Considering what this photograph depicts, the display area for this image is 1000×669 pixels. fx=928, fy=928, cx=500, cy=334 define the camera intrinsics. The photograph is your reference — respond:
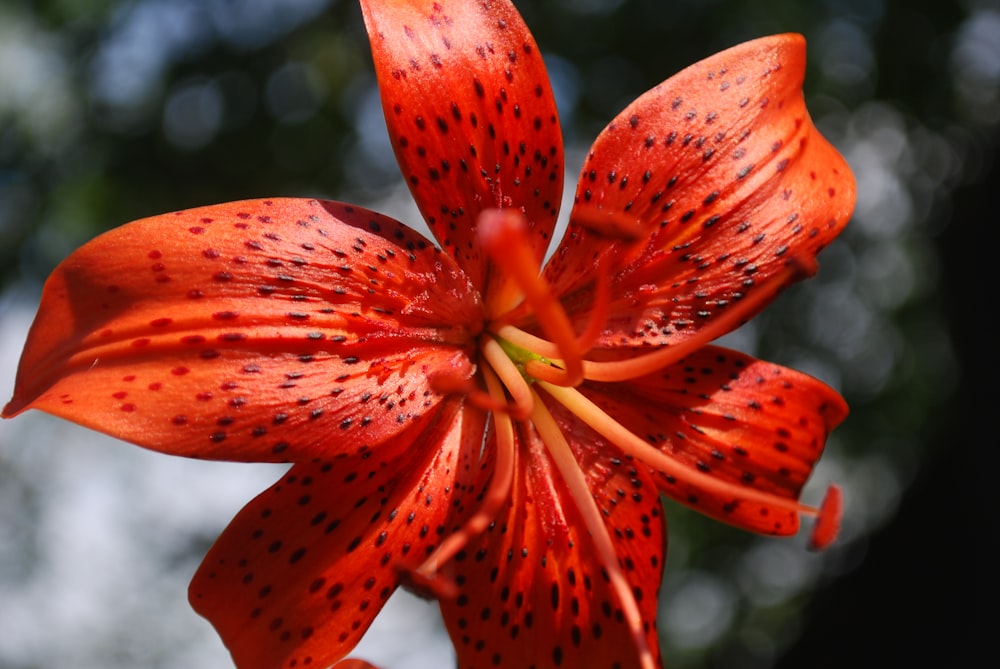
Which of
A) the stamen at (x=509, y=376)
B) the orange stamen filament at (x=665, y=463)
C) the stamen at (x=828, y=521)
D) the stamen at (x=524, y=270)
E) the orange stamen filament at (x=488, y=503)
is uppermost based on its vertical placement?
the stamen at (x=524, y=270)

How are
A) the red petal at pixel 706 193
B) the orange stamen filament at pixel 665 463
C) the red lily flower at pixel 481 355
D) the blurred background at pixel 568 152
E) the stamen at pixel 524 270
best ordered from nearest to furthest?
the stamen at pixel 524 270, the red lily flower at pixel 481 355, the orange stamen filament at pixel 665 463, the red petal at pixel 706 193, the blurred background at pixel 568 152


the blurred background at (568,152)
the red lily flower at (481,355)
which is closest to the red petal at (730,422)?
the red lily flower at (481,355)

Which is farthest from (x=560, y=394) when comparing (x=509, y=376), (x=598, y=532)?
(x=598, y=532)

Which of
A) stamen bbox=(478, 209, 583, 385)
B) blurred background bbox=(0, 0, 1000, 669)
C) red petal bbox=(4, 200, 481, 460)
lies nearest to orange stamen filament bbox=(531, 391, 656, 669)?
stamen bbox=(478, 209, 583, 385)

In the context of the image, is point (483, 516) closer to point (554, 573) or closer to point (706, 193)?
point (554, 573)

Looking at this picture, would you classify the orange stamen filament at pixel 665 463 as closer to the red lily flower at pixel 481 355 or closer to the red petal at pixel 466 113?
the red lily flower at pixel 481 355

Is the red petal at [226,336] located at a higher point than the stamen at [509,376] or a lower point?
higher

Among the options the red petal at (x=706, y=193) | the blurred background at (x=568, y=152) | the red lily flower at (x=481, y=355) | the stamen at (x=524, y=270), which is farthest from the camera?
the blurred background at (x=568, y=152)
